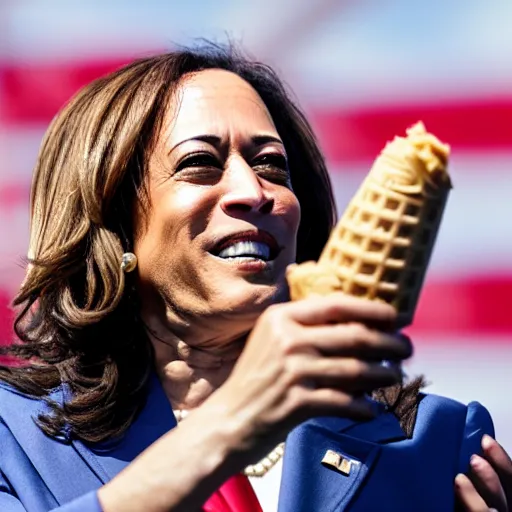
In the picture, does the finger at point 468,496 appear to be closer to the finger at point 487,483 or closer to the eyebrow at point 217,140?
the finger at point 487,483

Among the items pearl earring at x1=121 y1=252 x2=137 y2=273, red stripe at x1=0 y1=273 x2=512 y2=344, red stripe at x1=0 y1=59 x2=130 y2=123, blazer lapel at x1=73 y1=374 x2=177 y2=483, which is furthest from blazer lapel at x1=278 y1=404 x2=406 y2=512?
red stripe at x1=0 y1=59 x2=130 y2=123

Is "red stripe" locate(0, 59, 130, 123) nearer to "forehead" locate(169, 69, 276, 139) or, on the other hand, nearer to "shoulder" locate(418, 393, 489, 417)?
"forehead" locate(169, 69, 276, 139)

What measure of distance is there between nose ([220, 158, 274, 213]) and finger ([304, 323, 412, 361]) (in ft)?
2.11

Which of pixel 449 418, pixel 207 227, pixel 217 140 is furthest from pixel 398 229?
pixel 449 418

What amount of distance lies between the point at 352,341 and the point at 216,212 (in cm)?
71

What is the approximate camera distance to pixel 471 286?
4.10 meters

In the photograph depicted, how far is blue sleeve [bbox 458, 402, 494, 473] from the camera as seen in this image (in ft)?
7.49

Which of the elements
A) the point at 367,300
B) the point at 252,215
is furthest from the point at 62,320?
the point at 367,300

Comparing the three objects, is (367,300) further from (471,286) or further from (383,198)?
(471,286)

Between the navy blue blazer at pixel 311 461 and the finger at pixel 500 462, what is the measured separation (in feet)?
0.34

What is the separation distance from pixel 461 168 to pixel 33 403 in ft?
7.30

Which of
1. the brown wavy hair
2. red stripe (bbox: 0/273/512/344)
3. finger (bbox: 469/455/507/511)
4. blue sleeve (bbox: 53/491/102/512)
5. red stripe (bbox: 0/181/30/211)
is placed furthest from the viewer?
red stripe (bbox: 0/181/30/211)

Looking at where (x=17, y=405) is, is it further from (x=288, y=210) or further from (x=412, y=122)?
(x=412, y=122)

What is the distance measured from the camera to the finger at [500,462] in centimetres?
211
